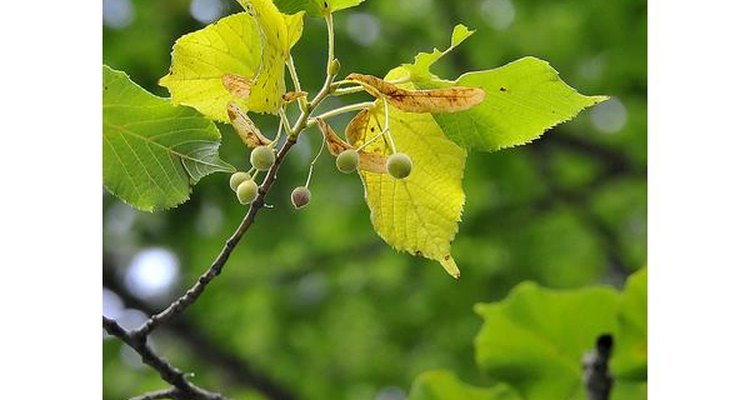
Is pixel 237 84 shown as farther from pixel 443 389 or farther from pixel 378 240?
pixel 378 240

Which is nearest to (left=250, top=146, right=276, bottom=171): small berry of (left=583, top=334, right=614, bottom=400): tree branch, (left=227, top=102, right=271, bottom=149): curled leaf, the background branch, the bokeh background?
(left=227, top=102, right=271, bottom=149): curled leaf

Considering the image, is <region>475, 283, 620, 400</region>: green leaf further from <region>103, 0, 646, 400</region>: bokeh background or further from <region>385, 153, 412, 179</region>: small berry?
<region>103, 0, 646, 400</region>: bokeh background

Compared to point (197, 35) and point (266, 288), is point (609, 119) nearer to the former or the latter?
point (266, 288)

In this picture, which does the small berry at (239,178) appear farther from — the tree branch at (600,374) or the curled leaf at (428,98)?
the tree branch at (600,374)

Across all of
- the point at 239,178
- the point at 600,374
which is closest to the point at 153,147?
the point at 239,178
